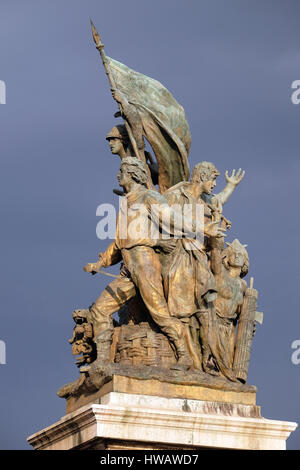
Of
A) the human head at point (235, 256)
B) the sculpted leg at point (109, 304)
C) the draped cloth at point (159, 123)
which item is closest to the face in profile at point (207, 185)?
the draped cloth at point (159, 123)

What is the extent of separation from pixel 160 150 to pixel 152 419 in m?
4.71

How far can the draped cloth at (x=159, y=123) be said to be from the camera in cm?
2353

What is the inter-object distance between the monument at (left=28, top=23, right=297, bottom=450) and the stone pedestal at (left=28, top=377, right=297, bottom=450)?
0.01 metres

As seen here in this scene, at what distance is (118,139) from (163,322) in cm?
339

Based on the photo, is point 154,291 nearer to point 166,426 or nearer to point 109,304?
point 109,304

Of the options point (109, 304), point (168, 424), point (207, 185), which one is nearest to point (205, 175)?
point (207, 185)

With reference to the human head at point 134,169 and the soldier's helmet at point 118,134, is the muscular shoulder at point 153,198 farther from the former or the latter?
the soldier's helmet at point 118,134

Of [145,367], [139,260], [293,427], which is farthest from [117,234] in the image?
[293,427]

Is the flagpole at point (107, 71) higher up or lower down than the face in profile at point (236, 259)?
higher up

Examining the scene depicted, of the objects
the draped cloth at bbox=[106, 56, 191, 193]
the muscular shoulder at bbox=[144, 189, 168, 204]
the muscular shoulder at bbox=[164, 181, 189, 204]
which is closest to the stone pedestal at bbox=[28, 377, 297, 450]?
the muscular shoulder at bbox=[144, 189, 168, 204]

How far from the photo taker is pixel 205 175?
22922mm

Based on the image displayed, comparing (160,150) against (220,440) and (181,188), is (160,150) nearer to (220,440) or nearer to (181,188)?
(181,188)

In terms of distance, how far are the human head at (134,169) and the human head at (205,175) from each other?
2.87ft

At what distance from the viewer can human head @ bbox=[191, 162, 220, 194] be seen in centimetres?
2292
